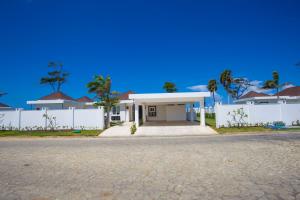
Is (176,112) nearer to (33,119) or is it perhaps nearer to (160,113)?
(160,113)

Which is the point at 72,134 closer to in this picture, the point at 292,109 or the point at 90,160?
the point at 90,160

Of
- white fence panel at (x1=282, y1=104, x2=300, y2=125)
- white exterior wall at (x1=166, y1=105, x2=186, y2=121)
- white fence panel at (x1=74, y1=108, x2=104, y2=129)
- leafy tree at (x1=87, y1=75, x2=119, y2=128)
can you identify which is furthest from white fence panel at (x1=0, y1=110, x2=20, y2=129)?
white fence panel at (x1=282, y1=104, x2=300, y2=125)

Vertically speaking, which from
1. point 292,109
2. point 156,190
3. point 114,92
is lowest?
point 156,190

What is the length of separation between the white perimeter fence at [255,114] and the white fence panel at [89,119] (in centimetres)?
1207

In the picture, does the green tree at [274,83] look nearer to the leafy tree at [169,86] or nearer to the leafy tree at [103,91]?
the leafy tree at [169,86]

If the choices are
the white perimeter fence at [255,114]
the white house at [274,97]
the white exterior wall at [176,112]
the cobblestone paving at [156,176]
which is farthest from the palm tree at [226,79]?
the cobblestone paving at [156,176]

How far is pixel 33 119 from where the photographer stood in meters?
22.9

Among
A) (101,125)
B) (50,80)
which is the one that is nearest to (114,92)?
(101,125)

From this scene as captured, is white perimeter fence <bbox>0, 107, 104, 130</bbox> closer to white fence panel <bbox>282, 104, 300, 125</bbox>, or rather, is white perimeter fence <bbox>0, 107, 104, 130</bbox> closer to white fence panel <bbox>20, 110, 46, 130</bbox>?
white fence panel <bbox>20, 110, 46, 130</bbox>

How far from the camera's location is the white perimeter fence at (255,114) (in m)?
21.3

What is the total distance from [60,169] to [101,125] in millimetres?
14951

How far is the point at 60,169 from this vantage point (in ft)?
24.0

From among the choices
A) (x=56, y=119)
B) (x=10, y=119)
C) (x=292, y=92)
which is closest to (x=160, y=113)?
(x=56, y=119)

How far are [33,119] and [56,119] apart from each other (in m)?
2.66
